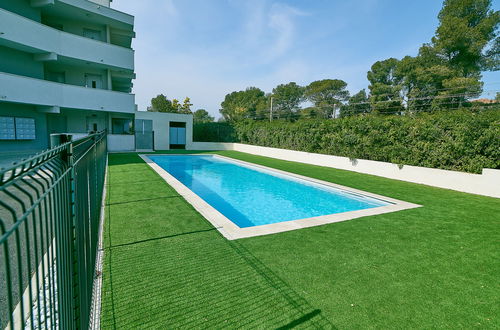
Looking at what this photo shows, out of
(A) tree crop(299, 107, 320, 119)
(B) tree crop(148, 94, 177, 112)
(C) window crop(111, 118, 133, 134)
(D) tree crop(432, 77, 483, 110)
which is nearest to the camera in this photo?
(C) window crop(111, 118, 133, 134)

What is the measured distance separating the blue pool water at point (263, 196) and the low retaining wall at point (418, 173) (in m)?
4.13

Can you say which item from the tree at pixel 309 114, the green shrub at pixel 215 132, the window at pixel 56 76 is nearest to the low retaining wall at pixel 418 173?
the green shrub at pixel 215 132

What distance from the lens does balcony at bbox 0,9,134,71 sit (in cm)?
1371

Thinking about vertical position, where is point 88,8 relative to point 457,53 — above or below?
below

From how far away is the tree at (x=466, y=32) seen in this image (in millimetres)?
28375

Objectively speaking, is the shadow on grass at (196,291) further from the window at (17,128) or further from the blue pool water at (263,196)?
the window at (17,128)

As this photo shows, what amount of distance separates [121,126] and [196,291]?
72.3 feet

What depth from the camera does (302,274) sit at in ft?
12.5

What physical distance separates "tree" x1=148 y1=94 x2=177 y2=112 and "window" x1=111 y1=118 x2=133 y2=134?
38.3 meters

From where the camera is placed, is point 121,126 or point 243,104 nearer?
point 121,126

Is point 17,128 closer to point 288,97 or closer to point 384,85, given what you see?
point 384,85

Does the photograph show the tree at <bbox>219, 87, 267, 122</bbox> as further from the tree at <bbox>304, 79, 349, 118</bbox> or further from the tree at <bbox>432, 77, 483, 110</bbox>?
the tree at <bbox>432, 77, 483, 110</bbox>

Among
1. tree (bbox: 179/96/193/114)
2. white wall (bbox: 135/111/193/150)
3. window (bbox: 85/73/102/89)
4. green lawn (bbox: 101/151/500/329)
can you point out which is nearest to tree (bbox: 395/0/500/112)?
white wall (bbox: 135/111/193/150)

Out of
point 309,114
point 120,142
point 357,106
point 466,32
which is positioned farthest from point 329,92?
point 120,142
